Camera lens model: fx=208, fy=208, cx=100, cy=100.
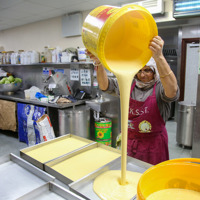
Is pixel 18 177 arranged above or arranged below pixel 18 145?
above

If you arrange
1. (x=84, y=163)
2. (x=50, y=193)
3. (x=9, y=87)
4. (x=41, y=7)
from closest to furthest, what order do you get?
(x=50, y=193) < (x=84, y=163) < (x=41, y=7) < (x=9, y=87)

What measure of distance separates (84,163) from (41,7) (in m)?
3.52

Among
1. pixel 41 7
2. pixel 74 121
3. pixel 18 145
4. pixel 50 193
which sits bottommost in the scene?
pixel 18 145

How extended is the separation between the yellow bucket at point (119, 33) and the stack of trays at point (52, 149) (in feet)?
2.25

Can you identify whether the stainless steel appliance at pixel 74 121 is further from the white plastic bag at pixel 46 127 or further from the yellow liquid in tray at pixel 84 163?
the yellow liquid in tray at pixel 84 163

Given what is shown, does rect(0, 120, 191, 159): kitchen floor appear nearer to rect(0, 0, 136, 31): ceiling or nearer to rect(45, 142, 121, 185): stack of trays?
rect(45, 142, 121, 185): stack of trays

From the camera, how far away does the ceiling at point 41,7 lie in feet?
11.6

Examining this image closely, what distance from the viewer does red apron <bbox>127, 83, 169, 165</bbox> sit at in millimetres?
1625

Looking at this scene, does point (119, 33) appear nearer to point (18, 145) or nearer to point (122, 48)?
point (122, 48)

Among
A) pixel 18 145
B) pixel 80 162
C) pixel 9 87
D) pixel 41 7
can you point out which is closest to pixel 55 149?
pixel 80 162

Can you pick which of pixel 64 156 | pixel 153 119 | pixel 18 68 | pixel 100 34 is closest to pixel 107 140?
pixel 153 119

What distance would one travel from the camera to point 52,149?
4.60 feet

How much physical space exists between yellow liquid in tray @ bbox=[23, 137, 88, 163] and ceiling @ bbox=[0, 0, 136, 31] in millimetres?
2789

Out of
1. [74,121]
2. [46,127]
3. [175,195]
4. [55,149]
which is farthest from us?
[74,121]
